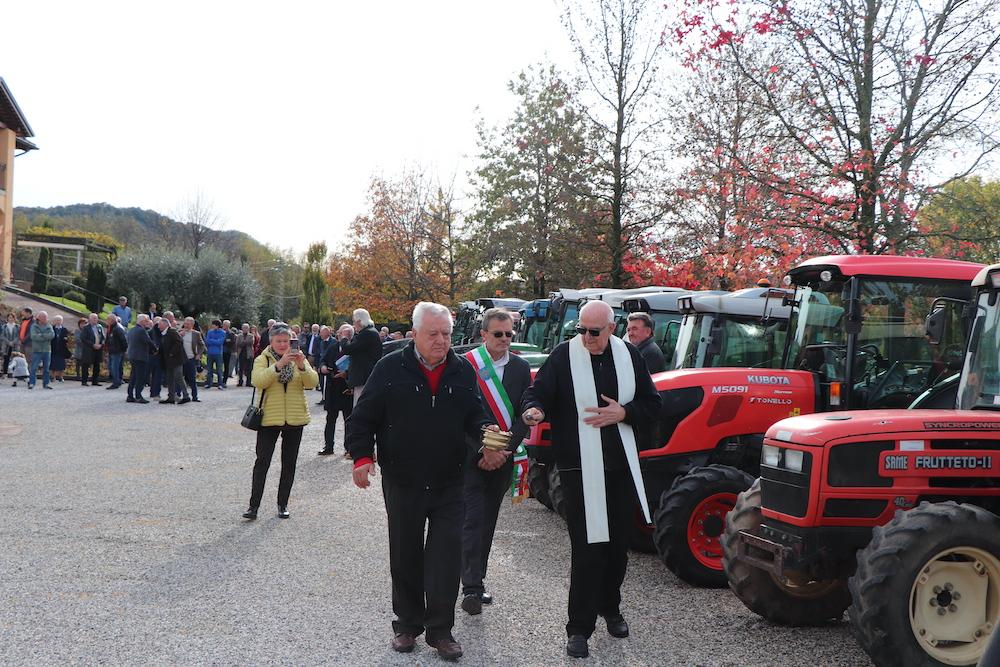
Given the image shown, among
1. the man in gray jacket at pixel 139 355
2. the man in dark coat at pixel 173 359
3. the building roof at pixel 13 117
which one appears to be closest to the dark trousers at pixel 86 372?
the man in gray jacket at pixel 139 355

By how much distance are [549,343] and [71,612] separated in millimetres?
11637

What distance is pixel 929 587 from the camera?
4.95 meters

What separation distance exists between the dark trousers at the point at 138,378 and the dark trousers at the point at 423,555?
648 inches

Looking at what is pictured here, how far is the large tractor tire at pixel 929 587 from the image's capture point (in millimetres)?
4777

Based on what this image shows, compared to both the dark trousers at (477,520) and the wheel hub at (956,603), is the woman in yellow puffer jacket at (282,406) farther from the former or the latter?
the wheel hub at (956,603)

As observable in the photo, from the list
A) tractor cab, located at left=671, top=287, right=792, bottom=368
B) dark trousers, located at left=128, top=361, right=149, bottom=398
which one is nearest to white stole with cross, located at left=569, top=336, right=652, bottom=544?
tractor cab, located at left=671, top=287, right=792, bottom=368

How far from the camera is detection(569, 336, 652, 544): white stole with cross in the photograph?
5520 millimetres

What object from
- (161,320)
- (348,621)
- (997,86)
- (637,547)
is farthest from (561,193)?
(348,621)

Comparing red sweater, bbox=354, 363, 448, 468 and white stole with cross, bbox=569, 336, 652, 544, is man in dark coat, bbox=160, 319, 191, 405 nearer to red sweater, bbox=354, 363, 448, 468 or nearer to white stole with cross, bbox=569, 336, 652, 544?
red sweater, bbox=354, 363, 448, 468

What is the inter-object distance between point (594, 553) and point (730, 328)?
5153 mm

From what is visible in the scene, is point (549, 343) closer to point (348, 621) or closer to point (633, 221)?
point (348, 621)

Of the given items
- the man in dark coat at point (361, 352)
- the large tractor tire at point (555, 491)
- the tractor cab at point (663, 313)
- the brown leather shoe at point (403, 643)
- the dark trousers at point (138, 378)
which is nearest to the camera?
the brown leather shoe at point (403, 643)

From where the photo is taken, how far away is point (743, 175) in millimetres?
16484

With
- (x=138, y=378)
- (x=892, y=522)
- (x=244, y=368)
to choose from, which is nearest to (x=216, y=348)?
(x=244, y=368)
